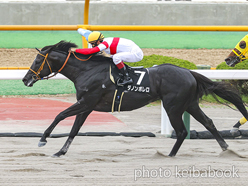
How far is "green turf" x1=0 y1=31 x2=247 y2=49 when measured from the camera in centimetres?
1088

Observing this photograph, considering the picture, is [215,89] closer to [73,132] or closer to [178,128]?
[178,128]

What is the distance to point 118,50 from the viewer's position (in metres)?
4.84

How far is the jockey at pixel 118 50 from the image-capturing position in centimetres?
469

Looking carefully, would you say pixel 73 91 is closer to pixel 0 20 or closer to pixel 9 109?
pixel 9 109

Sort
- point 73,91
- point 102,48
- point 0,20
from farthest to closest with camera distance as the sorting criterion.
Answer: point 0,20, point 73,91, point 102,48

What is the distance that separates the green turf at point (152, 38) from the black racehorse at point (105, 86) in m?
5.38

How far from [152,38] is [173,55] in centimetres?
105

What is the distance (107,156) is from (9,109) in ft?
13.7

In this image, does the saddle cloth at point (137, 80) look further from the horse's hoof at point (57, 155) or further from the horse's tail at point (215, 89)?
the horse's hoof at point (57, 155)

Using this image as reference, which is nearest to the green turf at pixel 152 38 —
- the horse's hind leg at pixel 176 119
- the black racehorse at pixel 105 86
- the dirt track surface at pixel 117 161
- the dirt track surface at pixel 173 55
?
the dirt track surface at pixel 173 55

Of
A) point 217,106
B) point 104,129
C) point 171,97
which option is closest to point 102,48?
point 171,97

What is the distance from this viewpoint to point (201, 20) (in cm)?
1434

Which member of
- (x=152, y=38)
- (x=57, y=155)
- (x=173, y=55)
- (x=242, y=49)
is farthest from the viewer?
(x=173, y=55)

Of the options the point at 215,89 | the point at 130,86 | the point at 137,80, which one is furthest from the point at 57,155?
the point at 215,89
